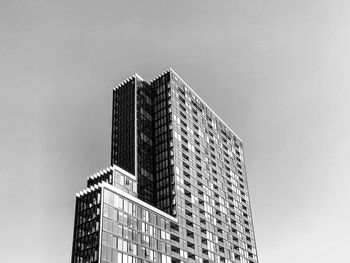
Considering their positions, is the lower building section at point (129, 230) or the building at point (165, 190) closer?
the lower building section at point (129, 230)

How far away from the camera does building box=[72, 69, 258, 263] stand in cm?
8394

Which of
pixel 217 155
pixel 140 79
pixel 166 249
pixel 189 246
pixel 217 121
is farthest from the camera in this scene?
pixel 217 121

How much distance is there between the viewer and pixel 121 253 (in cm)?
8075

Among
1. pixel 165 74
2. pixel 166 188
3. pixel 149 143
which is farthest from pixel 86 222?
pixel 165 74

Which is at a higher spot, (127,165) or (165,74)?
(165,74)

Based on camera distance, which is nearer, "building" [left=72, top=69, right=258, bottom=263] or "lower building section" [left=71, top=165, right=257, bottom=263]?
"lower building section" [left=71, top=165, right=257, bottom=263]

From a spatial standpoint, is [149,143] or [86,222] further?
[149,143]

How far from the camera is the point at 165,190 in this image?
106688mm

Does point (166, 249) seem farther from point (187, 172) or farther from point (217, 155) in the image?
point (217, 155)

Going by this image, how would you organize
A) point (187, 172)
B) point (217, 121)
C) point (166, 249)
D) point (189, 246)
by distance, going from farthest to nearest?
point (217, 121) < point (187, 172) < point (189, 246) < point (166, 249)

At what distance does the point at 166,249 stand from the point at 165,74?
57791 mm

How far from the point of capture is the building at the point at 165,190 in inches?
3305

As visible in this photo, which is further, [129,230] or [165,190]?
[165,190]

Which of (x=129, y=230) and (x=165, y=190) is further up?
(x=165, y=190)
